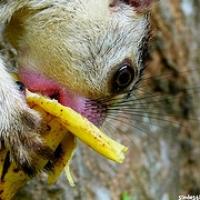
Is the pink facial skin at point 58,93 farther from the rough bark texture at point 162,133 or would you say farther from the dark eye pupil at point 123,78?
the rough bark texture at point 162,133

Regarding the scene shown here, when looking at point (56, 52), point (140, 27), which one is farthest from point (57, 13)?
point (140, 27)

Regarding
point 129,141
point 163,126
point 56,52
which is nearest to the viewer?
point 56,52

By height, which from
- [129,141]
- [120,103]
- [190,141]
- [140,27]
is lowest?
[190,141]

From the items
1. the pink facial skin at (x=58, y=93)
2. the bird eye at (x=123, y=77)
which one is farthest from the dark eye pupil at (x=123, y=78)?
the pink facial skin at (x=58, y=93)

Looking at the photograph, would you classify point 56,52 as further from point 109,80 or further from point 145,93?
point 145,93

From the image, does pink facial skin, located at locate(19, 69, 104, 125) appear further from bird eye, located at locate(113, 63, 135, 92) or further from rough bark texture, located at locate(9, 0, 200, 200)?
rough bark texture, located at locate(9, 0, 200, 200)

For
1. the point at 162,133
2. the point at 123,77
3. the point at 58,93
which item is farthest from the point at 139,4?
the point at 162,133
